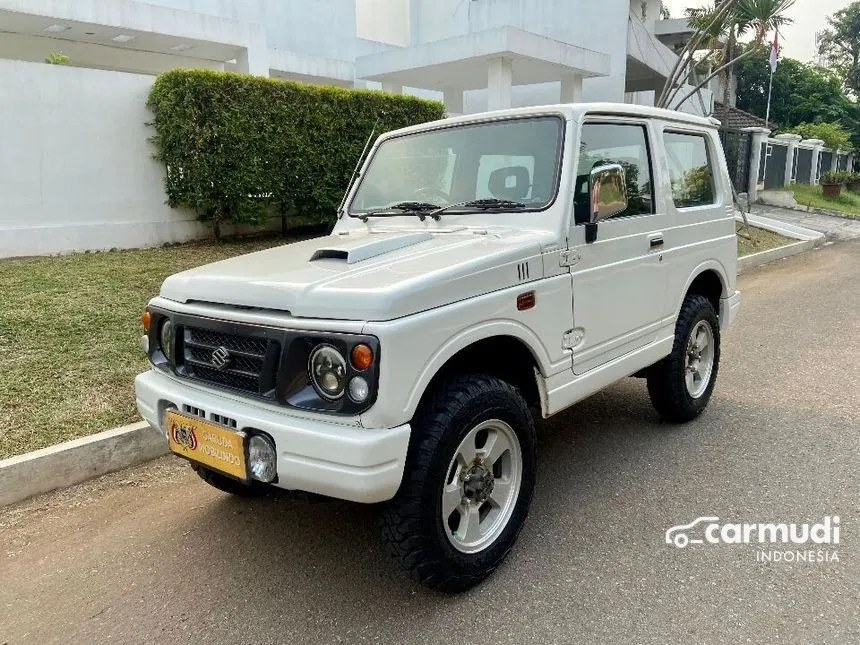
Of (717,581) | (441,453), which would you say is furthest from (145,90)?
(717,581)

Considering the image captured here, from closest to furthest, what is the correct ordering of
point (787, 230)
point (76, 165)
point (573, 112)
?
point (573, 112) < point (76, 165) < point (787, 230)

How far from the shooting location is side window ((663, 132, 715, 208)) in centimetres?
403

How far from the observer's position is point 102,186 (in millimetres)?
8359

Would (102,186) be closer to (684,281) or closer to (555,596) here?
(684,281)

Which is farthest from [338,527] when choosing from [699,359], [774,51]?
[774,51]

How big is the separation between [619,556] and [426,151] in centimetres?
238

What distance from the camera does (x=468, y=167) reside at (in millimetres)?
3553

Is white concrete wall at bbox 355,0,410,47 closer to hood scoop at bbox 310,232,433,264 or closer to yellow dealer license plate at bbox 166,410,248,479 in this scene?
hood scoop at bbox 310,232,433,264

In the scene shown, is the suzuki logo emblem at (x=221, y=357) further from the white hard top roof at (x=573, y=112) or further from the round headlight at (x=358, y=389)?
the white hard top roof at (x=573, y=112)

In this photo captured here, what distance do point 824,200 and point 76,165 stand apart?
24.0 metres

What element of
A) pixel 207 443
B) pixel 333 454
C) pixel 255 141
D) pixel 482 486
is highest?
pixel 255 141

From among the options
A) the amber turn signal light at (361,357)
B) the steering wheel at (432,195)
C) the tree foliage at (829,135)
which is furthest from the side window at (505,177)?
the tree foliage at (829,135)

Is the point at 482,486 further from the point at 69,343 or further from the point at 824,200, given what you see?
the point at 824,200

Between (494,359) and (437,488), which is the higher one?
(494,359)
